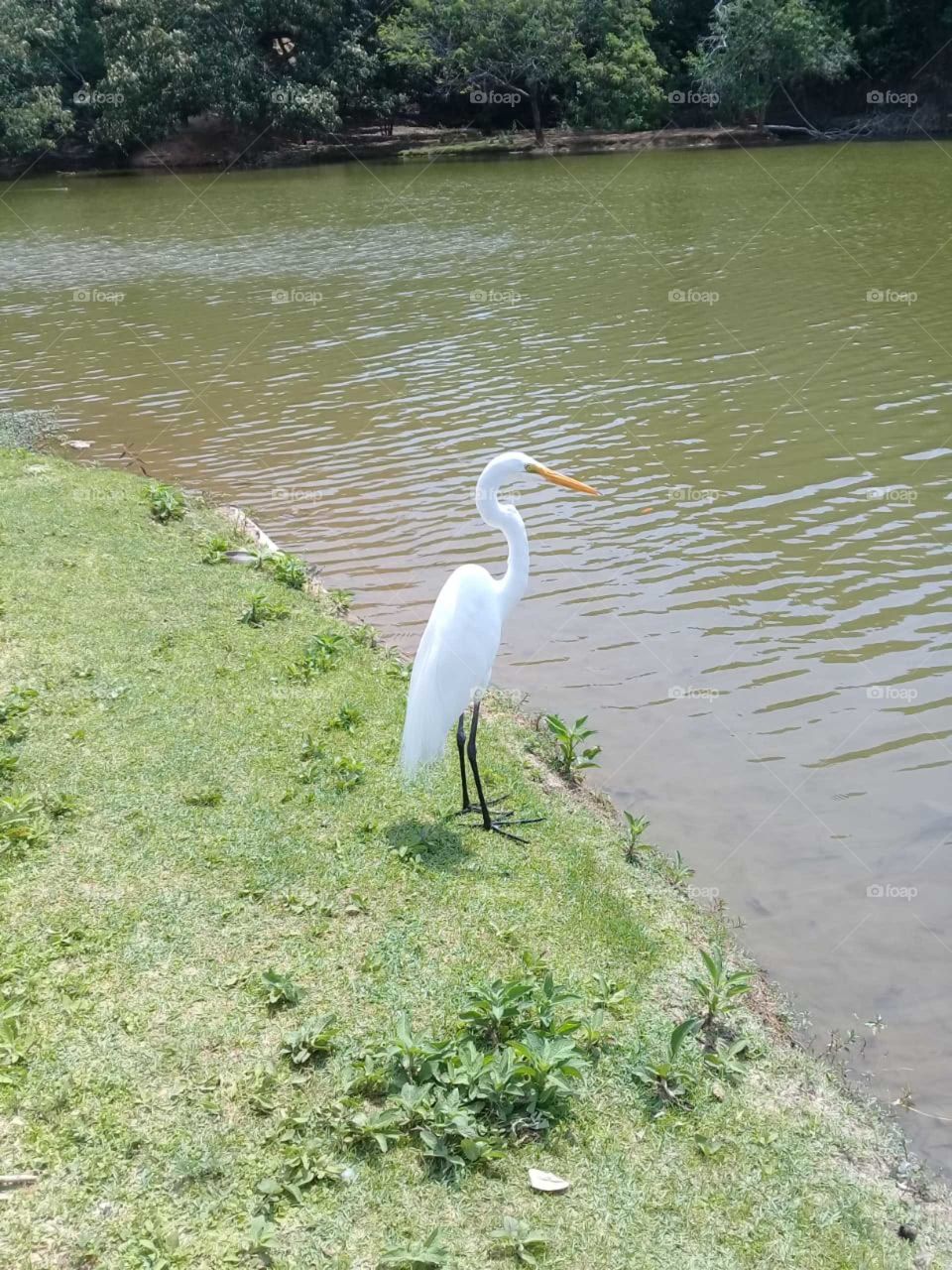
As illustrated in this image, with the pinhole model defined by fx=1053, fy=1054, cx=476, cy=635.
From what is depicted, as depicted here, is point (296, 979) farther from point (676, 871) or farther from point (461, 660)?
point (676, 871)

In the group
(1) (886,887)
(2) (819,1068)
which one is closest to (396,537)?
(1) (886,887)

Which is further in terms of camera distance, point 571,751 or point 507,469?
point 571,751

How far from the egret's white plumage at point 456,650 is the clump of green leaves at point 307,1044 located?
168 cm

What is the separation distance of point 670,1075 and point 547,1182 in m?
0.71

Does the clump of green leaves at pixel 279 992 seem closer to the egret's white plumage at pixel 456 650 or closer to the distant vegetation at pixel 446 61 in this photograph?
the egret's white plumage at pixel 456 650

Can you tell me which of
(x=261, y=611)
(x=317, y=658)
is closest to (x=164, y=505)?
(x=261, y=611)

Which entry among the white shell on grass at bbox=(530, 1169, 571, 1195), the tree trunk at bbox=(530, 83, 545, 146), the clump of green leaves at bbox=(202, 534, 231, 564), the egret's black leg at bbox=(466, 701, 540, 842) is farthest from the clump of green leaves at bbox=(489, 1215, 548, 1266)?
the tree trunk at bbox=(530, 83, 545, 146)

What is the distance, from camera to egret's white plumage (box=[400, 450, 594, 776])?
538 centimetres

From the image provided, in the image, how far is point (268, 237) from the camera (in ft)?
87.7

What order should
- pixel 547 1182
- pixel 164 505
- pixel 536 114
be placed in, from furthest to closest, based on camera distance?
pixel 536 114
pixel 164 505
pixel 547 1182

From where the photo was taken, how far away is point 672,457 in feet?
37.9

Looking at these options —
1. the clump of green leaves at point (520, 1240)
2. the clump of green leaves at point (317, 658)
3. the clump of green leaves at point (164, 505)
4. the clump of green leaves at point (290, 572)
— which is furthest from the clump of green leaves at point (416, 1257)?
the clump of green leaves at point (164, 505)

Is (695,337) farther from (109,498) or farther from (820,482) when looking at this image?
(109,498)

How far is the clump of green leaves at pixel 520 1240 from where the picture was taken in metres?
3.24
